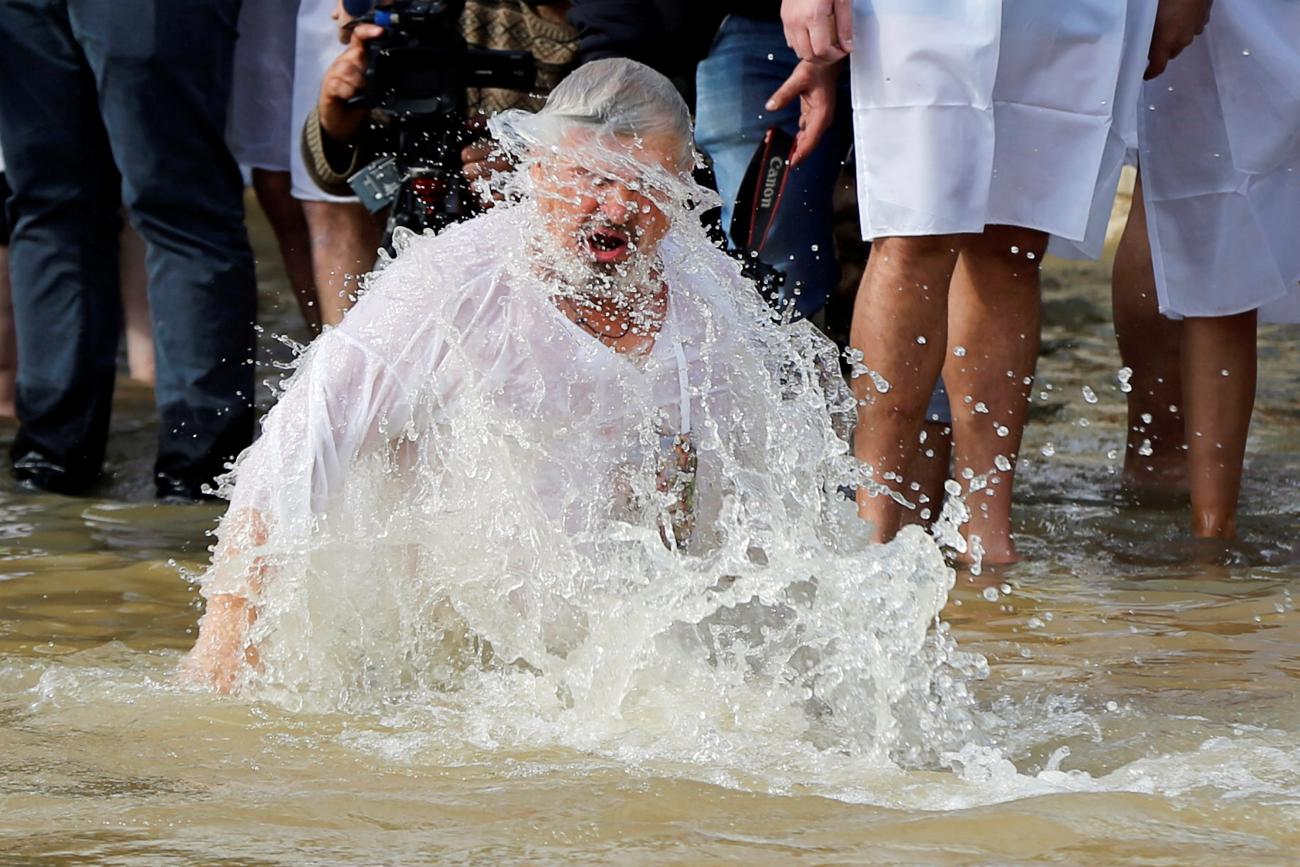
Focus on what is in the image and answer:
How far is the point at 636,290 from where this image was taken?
3125 millimetres

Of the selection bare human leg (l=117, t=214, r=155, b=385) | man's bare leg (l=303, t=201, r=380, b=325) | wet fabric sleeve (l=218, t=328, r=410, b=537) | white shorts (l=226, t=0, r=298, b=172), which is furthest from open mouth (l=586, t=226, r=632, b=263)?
bare human leg (l=117, t=214, r=155, b=385)

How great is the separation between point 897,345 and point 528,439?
3.03 feet

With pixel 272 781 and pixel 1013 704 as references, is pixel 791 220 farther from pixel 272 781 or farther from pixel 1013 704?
pixel 272 781

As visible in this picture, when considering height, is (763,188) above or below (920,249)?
above

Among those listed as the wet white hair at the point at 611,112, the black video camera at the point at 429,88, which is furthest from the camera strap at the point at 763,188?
the wet white hair at the point at 611,112

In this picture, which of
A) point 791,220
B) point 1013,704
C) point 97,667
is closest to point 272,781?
point 97,667

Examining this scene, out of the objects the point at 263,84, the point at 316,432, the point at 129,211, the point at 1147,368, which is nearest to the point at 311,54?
the point at 263,84

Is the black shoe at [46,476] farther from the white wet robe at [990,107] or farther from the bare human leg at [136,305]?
the white wet robe at [990,107]

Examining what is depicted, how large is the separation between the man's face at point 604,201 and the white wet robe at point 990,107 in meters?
0.73

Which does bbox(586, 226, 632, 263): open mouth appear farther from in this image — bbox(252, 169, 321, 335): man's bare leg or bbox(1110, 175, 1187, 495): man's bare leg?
bbox(252, 169, 321, 335): man's bare leg

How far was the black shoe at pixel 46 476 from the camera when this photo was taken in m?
4.73

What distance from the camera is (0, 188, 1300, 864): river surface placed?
231 centimetres

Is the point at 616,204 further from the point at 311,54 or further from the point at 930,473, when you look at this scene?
the point at 311,54

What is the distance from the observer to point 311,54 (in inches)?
203
